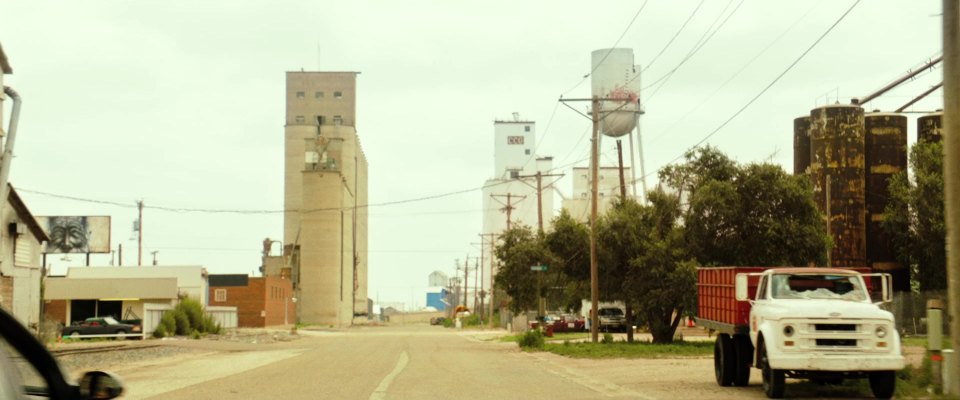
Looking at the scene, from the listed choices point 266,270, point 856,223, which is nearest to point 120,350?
point 856,223

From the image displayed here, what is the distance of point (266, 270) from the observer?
5226 inches

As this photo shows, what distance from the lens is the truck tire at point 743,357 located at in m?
19.5

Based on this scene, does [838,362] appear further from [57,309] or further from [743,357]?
[57,309]

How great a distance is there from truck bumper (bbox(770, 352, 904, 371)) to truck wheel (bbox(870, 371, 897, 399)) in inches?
10.8

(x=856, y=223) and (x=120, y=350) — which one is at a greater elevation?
(x=856, y=223)

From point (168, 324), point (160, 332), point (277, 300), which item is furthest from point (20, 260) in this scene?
point (277, 300)

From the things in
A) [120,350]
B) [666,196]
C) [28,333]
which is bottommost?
[120,350]

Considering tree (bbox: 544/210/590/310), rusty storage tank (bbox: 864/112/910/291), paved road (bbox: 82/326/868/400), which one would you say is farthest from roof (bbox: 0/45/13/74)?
rusty storage tank (bbox: 864/112/910/291)

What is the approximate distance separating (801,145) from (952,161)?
51139 mm

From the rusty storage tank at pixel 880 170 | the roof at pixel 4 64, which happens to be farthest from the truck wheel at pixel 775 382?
the rusty storage tank at pixel 880 170

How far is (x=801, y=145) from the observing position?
64.1m

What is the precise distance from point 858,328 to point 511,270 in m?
32.6

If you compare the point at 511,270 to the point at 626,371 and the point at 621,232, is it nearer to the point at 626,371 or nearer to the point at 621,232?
the point at 621,232

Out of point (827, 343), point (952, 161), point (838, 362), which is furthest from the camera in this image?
point (827, 343)
